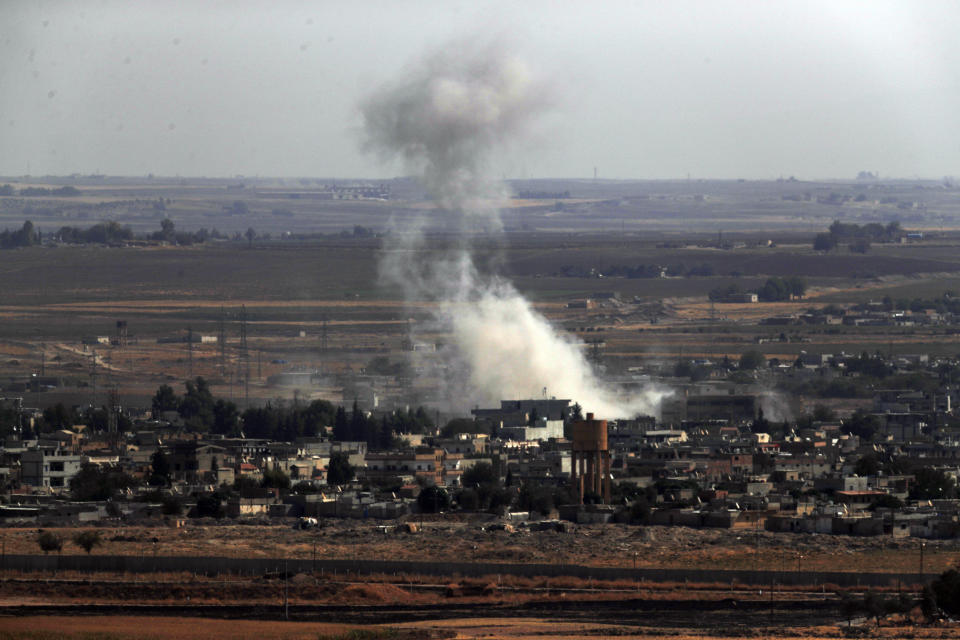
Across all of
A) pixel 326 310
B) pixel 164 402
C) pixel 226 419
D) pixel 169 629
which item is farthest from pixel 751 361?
pixel 169 629

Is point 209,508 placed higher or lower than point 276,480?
lower

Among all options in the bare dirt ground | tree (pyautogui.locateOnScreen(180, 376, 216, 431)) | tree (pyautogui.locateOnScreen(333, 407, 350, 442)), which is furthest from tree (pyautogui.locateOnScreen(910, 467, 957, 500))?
tree (pyautogui.locateOnScreen(180, 376, 216, 431))

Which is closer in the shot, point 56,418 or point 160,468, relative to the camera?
point 160,468

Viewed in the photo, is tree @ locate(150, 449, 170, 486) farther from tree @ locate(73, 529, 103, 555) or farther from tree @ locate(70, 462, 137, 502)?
tree @ locate(73, 529, 103, 555)

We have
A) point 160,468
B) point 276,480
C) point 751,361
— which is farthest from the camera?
point 751,361

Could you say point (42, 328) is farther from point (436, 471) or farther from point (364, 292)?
point (436, 471)

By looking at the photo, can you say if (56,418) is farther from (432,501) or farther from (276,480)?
(432,501)
